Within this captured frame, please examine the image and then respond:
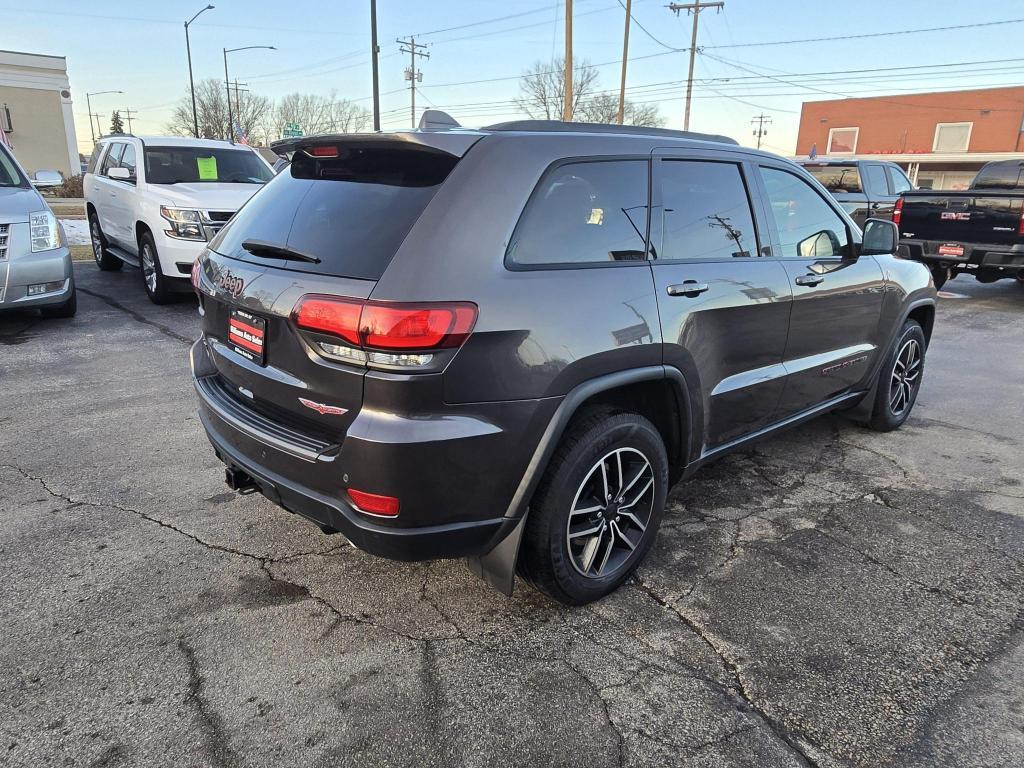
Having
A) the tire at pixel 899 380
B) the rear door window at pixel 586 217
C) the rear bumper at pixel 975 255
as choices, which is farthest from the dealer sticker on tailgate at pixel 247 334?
the rear bumper at pixel 975 255

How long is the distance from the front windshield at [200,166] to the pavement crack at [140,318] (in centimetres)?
155

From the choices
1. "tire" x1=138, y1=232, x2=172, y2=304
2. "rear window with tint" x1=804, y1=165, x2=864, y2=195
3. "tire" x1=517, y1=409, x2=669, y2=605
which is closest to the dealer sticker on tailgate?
"tire" x1=517, y1=409, x2=669, y2=605

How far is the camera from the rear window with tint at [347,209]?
233 cm

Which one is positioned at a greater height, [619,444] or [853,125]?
[853,125]

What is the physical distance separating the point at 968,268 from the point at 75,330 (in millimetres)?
11407

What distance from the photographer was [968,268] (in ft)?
33.0

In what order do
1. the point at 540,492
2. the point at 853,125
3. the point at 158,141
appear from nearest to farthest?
the point at 540,492, the point at 158,141, the point at 853,125

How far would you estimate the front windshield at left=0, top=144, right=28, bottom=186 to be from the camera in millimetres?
7224

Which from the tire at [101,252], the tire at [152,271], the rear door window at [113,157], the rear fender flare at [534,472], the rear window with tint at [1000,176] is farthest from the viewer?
the rear window with tint at [1000,176]

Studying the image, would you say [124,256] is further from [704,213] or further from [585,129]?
[704,213]

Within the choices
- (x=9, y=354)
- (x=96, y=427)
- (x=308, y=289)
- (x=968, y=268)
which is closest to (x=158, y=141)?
(x=9, y=354)

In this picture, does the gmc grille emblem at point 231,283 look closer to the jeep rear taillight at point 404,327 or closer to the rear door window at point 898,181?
the jeep rear taillight at point 404,327

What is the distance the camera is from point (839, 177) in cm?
1300

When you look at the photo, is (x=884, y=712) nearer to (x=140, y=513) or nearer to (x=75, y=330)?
Answer: (x=140, y=513)
